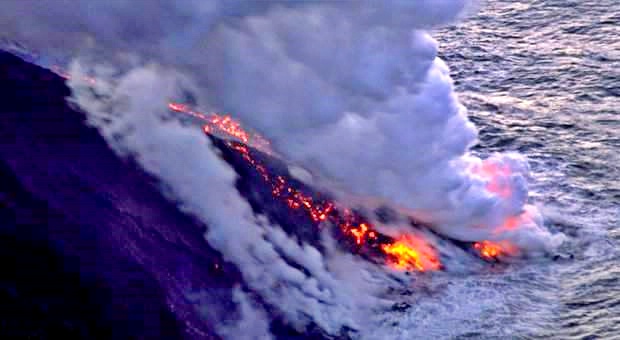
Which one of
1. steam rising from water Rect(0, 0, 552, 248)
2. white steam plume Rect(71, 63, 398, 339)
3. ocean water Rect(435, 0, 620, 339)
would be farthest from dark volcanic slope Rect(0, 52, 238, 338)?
ocean water Rect(435, 0, 620, 339)

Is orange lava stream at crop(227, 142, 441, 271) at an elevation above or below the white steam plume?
above

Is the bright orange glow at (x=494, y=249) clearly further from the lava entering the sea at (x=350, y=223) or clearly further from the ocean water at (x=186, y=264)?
the ocean water at (x=186, y=264)

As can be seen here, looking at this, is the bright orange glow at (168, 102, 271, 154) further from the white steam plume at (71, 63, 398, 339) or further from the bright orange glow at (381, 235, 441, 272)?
the bright orange glow at (381, 235, 441, 272)

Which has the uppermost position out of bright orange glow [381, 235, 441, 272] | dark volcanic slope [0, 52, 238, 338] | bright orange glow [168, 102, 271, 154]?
Result: bright orange glow [168, 102, 271, 154]

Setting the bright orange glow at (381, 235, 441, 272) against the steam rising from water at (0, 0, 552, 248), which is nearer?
the steam rising from water at (0, 0, 552, 248)

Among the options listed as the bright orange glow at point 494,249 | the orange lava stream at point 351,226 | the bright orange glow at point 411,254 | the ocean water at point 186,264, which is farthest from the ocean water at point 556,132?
the orange lava stream at point 351,226
